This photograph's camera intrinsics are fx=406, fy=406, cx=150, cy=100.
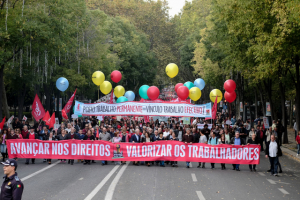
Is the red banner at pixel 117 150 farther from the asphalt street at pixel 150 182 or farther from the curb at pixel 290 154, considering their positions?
the curb at pixel 290 154

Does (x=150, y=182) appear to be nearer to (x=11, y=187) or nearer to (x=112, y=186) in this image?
(x=112, y=186)

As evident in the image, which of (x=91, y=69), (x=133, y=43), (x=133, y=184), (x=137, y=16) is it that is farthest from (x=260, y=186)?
(x=137, y=16)

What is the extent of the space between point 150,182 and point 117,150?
171 inches

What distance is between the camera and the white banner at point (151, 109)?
2211 centimetres

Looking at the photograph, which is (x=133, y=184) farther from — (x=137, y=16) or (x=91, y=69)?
(x=137, y=16)

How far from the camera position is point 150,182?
13672 millimetres

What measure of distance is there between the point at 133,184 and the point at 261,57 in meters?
10.0

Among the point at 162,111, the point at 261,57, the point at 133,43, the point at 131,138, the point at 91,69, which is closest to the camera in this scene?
the point at 131,138

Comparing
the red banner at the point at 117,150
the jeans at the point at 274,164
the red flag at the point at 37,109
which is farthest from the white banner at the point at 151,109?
the jeans at the point at 274,164

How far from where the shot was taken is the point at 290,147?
26.5m

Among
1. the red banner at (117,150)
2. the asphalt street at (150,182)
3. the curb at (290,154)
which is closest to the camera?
the asphalt street at (150,182)

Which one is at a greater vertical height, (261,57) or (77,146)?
(261,57)

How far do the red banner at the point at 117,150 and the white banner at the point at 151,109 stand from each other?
468cm

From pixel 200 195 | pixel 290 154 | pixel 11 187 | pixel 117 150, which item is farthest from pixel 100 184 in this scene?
pixel 290 154
